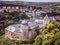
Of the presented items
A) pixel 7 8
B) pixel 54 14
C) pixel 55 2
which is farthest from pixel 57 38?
pixel 7 8

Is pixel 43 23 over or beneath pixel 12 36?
over

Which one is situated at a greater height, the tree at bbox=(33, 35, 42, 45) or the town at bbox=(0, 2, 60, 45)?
the town at bbox=(0, 2, 60, 45)

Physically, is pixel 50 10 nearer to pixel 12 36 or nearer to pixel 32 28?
pixel 32 28

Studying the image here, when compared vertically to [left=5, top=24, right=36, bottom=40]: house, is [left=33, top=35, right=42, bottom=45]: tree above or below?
below

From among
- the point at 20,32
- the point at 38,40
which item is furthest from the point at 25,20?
the point at 38,40

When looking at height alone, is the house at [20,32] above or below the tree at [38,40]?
above

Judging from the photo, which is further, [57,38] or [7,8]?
[7,8]

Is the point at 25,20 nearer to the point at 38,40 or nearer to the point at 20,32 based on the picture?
the point at 20,32

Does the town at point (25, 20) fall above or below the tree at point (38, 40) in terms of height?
above
